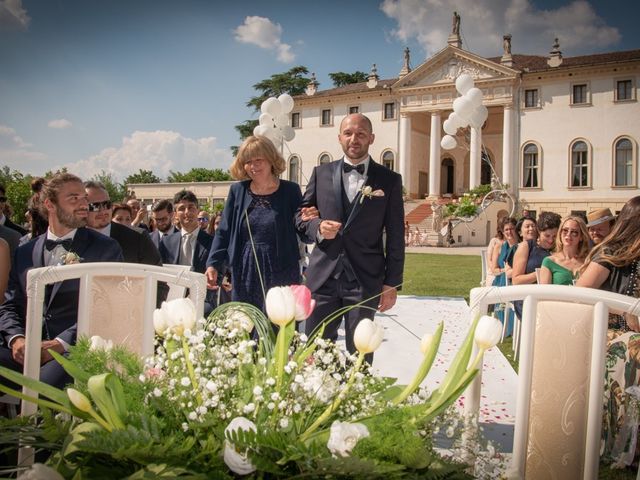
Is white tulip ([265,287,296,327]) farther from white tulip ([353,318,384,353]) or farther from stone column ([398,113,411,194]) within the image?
stone column ([398,113,411,194])

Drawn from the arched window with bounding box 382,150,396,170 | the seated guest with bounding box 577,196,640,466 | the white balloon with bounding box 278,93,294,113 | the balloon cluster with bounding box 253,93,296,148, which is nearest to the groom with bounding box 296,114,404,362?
the seated guest with bounding box 577,196,640,466

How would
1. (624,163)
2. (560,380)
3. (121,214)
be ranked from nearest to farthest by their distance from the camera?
(560,380), (121,214), (624,163)

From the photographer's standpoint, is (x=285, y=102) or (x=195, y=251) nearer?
(x=195, y=251)

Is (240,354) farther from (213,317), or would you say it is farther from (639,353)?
(639,353)

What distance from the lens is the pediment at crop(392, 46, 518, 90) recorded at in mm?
36394

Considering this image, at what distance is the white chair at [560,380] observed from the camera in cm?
148

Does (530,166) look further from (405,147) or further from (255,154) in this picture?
(255,154)

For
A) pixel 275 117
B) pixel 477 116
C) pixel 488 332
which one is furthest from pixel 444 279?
pixel 488 332

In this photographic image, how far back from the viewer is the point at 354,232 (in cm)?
341

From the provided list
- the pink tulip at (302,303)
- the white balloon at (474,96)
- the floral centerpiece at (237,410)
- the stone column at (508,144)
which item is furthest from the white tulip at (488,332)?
the stone column at (508,144)

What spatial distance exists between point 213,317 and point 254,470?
1.25 ft

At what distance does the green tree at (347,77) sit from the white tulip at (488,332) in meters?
56.9

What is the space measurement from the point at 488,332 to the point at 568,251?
14.7 ft

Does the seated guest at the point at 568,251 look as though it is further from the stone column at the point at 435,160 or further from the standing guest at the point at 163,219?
the stone column at the point at 435,160
